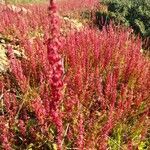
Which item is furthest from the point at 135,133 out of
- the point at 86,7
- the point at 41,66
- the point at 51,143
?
the point at 86,7

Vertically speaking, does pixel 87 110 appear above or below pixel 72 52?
below

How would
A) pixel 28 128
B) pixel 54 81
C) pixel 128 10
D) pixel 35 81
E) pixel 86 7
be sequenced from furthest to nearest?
pixel 86 7
pixel 128 10
pixel 35 81
pixel 28 128
pixel 54 81

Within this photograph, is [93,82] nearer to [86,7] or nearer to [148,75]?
[148,75]

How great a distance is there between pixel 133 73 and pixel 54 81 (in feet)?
8.09

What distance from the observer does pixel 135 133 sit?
3.19 meters

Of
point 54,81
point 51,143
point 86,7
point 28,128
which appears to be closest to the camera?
point 54,81

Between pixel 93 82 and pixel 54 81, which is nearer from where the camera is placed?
pixel 54 81

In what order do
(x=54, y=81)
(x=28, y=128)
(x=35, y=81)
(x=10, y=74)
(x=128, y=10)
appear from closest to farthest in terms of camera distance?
(x=54, y=81) < (x=28, y=128) < (x=35, y=81) < (x=10, y=74) < (x=128, y=10)

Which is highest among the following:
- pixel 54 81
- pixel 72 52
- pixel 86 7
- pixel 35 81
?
pixel 54 81

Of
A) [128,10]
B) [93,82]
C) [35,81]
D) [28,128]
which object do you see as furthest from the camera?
[128,10]

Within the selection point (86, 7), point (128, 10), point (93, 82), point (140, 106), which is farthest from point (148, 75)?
point (86, 7)

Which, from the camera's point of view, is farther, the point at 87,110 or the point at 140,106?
the point at 140,106

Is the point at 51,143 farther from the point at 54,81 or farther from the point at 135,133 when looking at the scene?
the point at 54,81

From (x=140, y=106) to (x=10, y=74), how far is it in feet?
4.89
